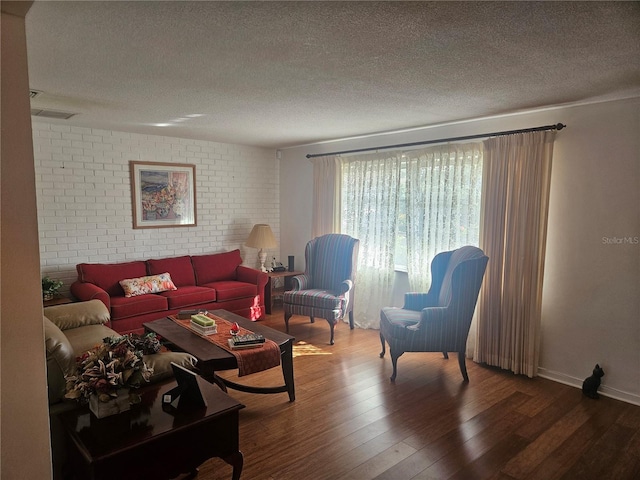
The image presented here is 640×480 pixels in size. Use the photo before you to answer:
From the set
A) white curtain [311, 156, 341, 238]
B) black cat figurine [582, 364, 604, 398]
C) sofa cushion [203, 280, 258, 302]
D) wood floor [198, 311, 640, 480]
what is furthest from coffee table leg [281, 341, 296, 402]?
white curtain [311, 156, 341, 238]

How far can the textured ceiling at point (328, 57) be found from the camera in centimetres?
174

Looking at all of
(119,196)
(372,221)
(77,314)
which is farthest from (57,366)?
(372,221)

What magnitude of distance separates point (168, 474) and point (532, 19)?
2541 mm

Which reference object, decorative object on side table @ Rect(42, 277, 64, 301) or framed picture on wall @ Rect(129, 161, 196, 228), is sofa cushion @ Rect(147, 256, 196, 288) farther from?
decorative object on side table @ Rect(42, 277, 64, 301)

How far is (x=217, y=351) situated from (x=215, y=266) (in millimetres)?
2618

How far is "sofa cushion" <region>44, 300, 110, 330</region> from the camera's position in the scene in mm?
A: 3420

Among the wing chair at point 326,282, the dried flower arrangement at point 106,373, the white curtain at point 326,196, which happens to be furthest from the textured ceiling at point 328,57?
the wing chair at point 326,282

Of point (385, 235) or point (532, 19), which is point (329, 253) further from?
point (532, 19)

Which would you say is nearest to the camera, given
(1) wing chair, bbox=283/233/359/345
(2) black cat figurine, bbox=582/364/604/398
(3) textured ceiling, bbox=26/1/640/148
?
(3) textured ceiling, bbox=26/1/640/148

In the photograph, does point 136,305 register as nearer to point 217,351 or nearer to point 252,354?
point 217,351

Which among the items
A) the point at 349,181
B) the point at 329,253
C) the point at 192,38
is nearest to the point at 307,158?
the point at 349,181

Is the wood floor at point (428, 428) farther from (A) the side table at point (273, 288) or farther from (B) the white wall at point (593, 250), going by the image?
(A) the side table at point (273, 288)

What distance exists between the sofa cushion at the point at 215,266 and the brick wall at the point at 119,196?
10.6 inches

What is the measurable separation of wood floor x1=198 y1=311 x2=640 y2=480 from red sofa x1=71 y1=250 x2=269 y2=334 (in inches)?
59.3
